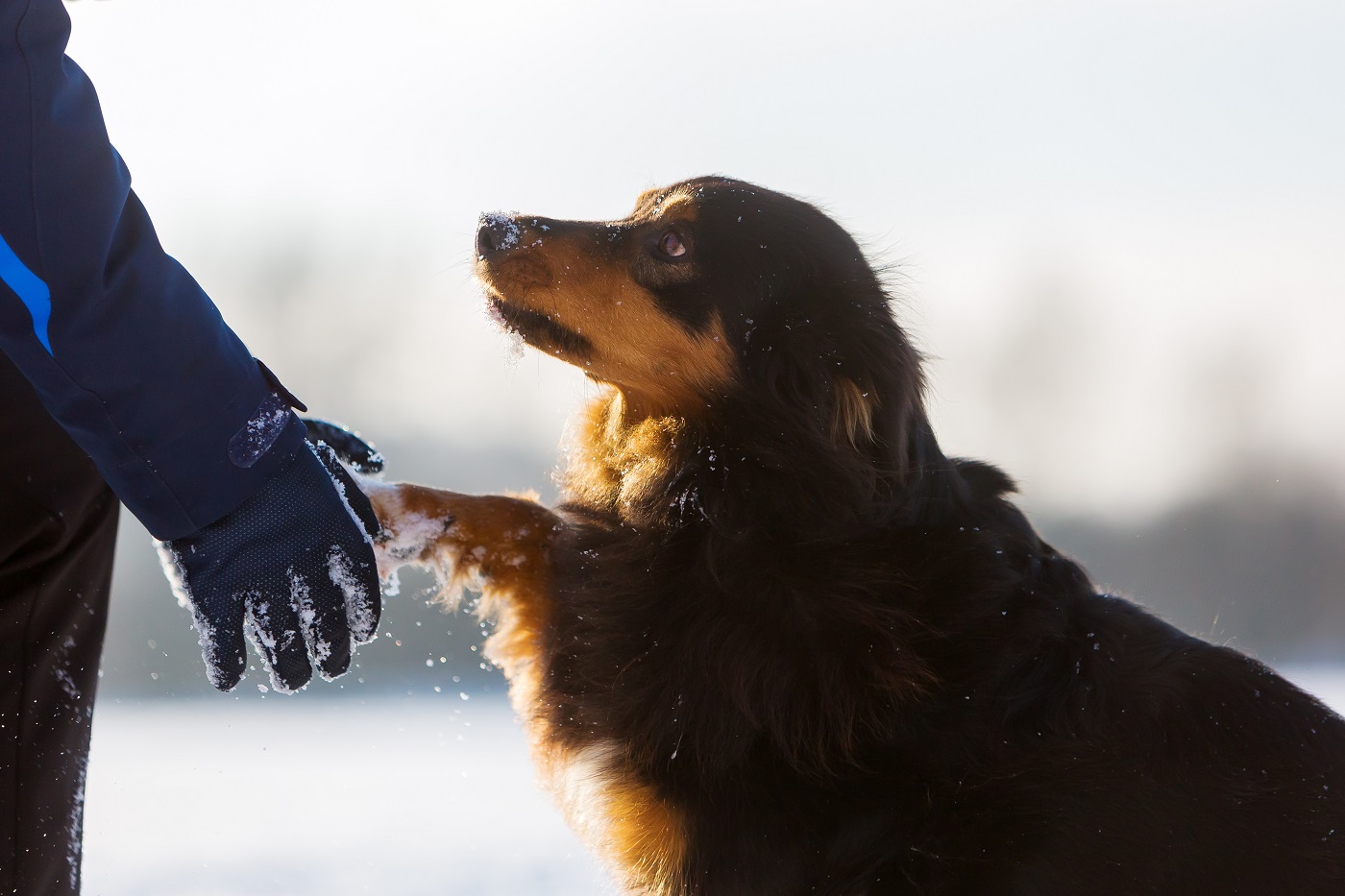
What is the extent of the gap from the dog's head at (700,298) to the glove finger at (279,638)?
2.88ft

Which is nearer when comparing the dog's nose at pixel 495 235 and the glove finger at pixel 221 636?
the glove finger at pixel 221 636

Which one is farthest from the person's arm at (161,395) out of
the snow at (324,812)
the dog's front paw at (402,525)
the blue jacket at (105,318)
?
the snow at (324,812)

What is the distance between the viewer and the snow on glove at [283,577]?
5.45ft

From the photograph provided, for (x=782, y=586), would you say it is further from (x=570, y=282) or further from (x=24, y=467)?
(x=24, y=467)

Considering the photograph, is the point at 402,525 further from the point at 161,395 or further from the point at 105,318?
the point at 105,318

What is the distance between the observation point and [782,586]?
1982 mm

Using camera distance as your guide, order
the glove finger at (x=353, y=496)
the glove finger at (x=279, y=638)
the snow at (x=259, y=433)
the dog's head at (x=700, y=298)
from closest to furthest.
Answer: the snow at (x=259, y=433) < the glove finger at (x=279, y=638) < the glove finger at (x=353, y=496) < the dog's head at (x=700, y=298)

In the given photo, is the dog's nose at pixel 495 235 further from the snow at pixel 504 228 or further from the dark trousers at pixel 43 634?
the dark trousers at pixel 43 634

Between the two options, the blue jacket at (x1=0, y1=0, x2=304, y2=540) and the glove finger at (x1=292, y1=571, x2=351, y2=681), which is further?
the glove finger at (x1=292, y1=571, x2=351, y2=681)

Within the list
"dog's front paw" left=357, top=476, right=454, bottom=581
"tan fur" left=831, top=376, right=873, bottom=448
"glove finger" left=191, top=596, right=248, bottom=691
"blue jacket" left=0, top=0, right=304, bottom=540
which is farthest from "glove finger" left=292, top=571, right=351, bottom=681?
"tan fur" left=831, top=376, right=873, bottom=448

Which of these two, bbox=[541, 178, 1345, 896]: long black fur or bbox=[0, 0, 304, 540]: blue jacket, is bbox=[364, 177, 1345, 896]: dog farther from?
bbox=[0, 0, 304, 540]: blue jacket

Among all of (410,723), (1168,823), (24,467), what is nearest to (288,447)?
(24,467)

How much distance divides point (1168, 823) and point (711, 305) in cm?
141

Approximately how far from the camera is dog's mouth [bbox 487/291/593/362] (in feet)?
7.48
